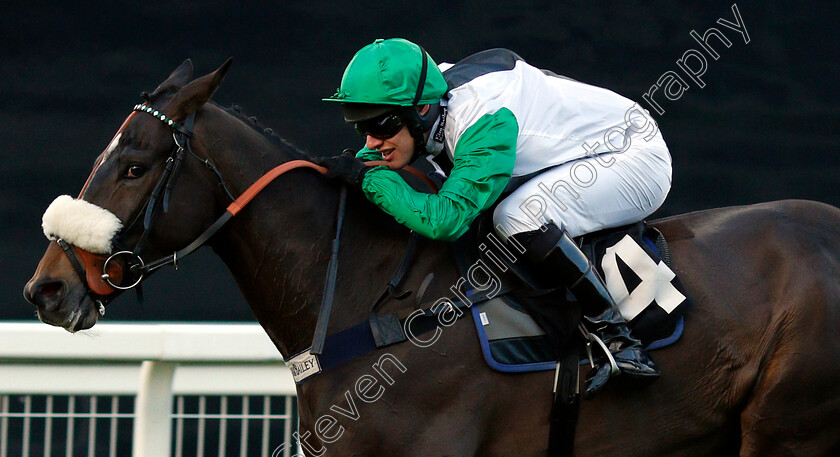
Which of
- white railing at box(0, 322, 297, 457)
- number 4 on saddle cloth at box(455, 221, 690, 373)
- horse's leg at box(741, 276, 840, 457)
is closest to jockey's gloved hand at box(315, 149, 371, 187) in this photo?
number 4 on saddle cloth at box(455, 221, 690, 373)

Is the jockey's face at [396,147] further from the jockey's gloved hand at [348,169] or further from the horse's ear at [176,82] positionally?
the horse's ear at [176,82]

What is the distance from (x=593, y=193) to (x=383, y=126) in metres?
0.63

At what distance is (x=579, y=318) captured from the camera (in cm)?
283

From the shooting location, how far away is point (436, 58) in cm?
498

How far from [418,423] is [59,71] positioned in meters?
3.14

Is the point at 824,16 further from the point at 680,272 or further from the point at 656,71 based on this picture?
the point at 680,272

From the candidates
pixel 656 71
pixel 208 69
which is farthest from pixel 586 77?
pixel 208 69

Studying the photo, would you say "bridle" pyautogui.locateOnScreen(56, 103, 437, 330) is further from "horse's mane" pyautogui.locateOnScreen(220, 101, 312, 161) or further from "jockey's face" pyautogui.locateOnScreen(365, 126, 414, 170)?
"jockey's face" pyautogui.locateOnScreen(365, 126, 414, 170)

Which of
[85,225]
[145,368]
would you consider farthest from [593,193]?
[145,368]

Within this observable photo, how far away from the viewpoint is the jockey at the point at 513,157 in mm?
2732

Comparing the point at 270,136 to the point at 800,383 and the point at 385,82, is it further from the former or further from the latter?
the point at 800,383

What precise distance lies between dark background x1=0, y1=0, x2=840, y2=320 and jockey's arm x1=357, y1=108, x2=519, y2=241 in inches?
90.6

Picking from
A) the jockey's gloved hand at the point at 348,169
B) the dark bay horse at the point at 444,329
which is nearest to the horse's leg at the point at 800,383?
the dark bay horse at the point at 444,329

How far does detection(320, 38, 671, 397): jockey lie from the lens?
8.96 feet
